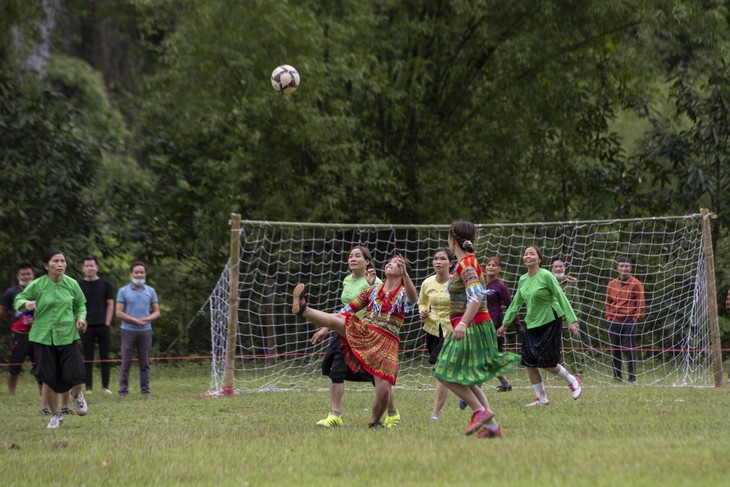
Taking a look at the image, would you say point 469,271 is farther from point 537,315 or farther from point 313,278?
point 313,278

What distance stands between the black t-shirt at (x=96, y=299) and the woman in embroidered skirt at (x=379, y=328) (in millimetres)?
6120

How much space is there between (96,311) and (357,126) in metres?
8.09

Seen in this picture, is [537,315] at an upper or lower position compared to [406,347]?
upper

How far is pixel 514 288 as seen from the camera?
17.8 m

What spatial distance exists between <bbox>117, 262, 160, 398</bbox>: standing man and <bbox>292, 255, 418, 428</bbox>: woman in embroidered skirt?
5362mm

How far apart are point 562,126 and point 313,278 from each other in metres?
6.33

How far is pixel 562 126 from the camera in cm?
2177

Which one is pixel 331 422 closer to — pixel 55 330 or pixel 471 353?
pixel 471 353

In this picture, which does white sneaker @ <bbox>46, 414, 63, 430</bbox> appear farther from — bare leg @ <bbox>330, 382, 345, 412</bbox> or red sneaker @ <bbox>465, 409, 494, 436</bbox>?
red sneaker @ <bbox>465, 409, 494, 436</bbox>

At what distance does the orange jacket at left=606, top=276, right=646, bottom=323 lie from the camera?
15.1 metres

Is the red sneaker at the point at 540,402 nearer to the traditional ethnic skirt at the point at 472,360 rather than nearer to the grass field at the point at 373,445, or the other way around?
the grass field at the point at 373,445

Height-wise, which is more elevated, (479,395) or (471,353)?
(471,353)

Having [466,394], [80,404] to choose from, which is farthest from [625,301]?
[80,404]

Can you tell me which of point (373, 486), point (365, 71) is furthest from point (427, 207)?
point (373, 486)
